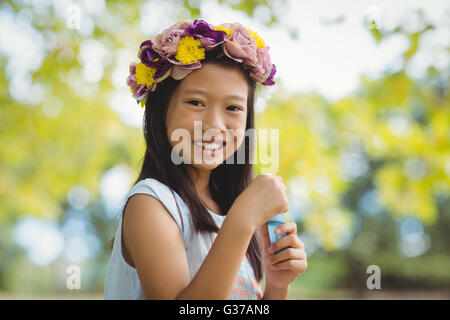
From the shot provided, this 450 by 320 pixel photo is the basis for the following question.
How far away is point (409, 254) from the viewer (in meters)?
11.4

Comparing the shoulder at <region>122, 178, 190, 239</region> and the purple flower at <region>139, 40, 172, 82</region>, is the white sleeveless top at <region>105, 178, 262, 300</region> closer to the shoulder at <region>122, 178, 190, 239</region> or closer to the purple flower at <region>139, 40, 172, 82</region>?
the shoulder at <region>122, 178, 190, 239</region>

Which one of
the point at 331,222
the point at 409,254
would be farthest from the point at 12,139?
the point at 409,254

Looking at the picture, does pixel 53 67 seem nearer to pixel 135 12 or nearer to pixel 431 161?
pixel 135 12

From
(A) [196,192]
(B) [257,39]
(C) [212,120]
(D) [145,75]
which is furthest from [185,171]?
(B) [257,39]

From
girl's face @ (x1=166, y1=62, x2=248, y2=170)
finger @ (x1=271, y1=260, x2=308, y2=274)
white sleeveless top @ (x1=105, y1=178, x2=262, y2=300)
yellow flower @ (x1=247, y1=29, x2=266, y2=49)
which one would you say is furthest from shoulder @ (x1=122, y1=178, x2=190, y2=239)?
yellow flower @ (x1=247, y1=29, x2=266, y2=49)

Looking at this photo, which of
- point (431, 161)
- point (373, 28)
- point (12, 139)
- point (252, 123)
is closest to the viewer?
point (252, 123)

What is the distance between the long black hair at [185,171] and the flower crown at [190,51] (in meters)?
0.02

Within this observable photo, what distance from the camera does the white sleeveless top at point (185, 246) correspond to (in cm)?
106

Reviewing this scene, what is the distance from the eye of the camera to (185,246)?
111 cm

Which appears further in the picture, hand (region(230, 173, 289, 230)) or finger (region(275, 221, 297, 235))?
finger (region(275, 221, 297, 235))

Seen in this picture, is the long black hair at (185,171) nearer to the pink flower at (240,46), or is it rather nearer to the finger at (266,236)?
the pink flower at (240,46)

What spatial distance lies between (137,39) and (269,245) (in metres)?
3.36

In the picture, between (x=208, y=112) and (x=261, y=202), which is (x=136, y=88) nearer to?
(x=208, y=112)

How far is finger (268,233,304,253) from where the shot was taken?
1.09 meters
